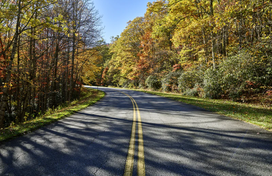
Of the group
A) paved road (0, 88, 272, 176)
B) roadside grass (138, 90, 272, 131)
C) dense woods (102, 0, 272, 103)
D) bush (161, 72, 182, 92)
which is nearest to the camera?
paved road (0, 88, 272, 176)

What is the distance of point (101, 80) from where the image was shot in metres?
51.2

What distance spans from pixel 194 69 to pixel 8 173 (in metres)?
18.3

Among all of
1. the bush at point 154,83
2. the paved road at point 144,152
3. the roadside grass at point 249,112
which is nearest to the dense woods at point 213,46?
the bush at point 154,83

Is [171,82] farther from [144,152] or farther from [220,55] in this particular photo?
[144,152]

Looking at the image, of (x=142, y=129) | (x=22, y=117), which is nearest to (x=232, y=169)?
(x=142, y=129)

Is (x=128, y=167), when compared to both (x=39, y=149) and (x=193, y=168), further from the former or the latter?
(x=39, y=149)

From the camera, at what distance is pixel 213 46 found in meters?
14.4

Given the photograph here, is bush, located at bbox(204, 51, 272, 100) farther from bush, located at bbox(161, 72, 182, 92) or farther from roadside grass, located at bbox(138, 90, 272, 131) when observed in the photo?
bush, located at bbox(161, 72, 182, 92)

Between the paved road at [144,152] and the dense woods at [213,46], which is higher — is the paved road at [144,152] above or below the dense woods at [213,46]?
below

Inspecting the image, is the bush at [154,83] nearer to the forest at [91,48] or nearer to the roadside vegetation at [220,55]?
the roadside vegetation at [220,55]

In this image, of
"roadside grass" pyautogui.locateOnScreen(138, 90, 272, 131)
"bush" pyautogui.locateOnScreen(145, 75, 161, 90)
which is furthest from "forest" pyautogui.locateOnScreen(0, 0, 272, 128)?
"bush" pyautogui.locateOnScreen(145, 75, 161, 90)

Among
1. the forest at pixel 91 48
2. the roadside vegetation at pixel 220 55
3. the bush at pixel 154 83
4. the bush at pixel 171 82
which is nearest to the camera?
the forest at pixel 91 48

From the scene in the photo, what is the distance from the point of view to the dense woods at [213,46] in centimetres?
925

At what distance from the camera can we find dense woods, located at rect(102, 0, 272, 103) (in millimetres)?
9250
